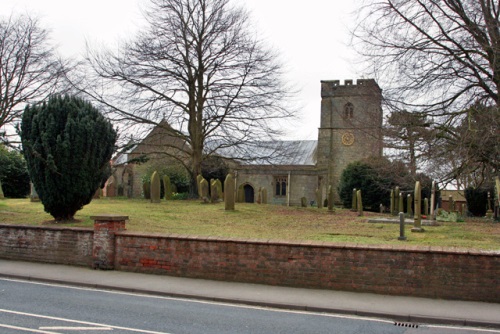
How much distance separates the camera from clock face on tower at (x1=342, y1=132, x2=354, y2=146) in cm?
5088

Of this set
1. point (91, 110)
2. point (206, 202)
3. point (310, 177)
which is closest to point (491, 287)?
point (91, 110)

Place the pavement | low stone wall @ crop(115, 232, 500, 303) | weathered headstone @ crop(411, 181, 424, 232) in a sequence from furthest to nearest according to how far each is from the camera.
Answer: weathered headstone @ crop(411, 181, 424, 232), low stone wall @ crop(115, 232, 500, 303), the pavement

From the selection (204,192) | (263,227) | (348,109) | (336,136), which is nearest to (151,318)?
(263,227)

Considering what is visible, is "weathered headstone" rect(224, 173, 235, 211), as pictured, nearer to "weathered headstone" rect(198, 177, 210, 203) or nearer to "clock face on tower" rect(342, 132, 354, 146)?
"weathered headstone" rect(198, 177, 210, 203)

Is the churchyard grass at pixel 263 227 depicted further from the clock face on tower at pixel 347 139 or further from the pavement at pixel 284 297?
the clock face on tower at pixel 347 139

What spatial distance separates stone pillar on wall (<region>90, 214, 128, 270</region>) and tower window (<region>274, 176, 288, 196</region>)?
40.2 meters

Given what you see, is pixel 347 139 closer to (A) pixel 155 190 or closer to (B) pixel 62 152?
(A) pixel 155 190

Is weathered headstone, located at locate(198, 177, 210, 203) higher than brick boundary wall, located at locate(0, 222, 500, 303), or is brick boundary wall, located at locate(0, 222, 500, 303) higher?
weathered headstone, located at locate(198, 177, 210, 203)

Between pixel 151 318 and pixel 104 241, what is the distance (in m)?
4.30

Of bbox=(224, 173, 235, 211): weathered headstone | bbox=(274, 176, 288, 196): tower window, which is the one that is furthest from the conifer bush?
bbox=(274, 176, 288, 196): tower window

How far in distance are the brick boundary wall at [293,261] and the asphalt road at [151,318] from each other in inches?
62.3

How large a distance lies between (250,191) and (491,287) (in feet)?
143

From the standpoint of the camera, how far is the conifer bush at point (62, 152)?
1491 cm

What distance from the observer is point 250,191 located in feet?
172
